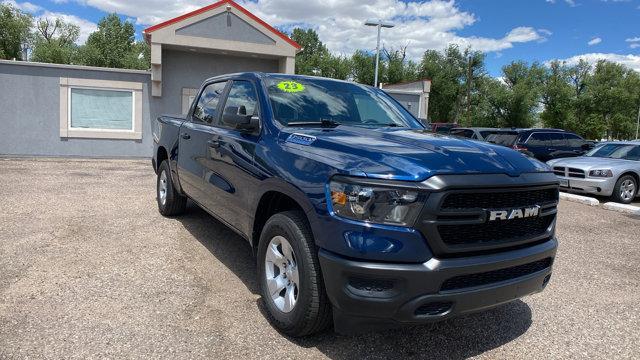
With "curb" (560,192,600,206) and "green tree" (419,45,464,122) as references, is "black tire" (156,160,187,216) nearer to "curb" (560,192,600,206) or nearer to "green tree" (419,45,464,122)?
"curb" (560,192,600,206)

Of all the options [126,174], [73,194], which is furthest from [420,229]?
[126,174]

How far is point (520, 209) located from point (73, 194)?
769 centimetres

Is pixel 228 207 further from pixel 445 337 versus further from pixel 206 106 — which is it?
pixel 445 337

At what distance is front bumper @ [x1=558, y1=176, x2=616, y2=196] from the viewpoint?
36.1 ft

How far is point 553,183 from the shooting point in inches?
129

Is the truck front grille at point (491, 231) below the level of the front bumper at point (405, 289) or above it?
above

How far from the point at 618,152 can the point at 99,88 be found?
48.8 feet

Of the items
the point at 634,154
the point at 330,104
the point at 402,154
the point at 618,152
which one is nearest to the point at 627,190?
the point at 634,154

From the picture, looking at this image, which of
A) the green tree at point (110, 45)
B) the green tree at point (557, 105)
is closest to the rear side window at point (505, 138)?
the green tree at point (110, 45)

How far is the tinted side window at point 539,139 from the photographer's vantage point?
14.9m

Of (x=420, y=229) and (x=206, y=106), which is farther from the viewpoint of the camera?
(x=206, y=106)

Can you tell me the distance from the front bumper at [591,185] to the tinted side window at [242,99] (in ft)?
31.6

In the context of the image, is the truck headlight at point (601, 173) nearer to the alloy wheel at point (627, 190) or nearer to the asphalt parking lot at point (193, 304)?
the alloy wheel at point (627, 190)


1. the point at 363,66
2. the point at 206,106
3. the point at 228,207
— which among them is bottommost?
the point at 228,207
